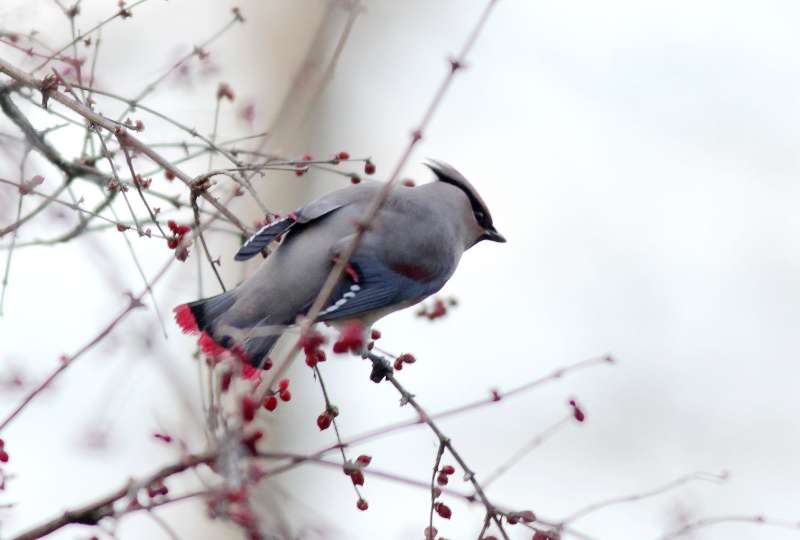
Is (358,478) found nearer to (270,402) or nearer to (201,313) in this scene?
(270,402)

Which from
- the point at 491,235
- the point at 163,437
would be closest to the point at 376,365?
the point at 491,235

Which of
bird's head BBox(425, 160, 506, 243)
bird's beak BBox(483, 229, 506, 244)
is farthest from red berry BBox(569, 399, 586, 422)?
bird's beak BBox(483, 229, 506, 244)

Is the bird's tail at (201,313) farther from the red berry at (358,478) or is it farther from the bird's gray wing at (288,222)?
the red berry at (358,478)

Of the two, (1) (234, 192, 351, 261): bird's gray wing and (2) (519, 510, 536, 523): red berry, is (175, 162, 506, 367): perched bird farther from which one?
(2) (519, 510, 536, 523): red berry

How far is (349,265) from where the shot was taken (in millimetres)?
4039

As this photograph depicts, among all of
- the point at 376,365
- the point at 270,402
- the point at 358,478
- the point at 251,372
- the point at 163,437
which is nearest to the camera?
the point at 163,437

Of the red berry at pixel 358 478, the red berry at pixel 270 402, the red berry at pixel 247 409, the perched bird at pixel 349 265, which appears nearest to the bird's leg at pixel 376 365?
the perched bird at pixel 349 265

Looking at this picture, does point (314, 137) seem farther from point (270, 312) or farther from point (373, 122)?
point (270, 312)

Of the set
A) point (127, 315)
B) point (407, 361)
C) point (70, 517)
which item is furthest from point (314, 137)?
point (70, 517)

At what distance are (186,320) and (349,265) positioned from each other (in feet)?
1.77

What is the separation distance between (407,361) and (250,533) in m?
1.66

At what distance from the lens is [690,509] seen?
3260 millimetres

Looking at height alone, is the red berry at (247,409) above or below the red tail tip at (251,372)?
below

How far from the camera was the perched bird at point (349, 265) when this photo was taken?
3.77 m
